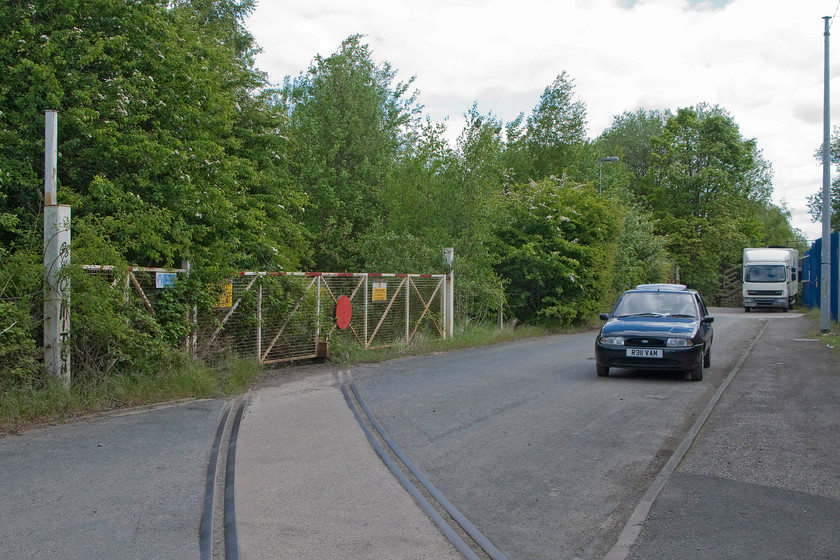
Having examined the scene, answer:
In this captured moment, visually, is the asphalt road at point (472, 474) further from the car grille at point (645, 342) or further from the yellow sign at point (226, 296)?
the yellow sign at point (226, 296)

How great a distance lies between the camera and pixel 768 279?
42.4 m

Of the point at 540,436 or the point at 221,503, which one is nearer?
the point at 221,503

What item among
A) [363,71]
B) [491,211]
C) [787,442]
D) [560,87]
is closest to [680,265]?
[560,87]

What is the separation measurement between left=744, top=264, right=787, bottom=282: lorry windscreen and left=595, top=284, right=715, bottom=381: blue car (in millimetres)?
32125

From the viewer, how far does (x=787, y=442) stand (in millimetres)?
7598

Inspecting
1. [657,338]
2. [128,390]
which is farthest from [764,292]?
[128,390]

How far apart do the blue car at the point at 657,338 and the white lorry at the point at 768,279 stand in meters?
32.0

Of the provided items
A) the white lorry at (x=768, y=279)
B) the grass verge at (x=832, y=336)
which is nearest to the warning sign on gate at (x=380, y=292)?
the grass verge at (x=832, y=336)

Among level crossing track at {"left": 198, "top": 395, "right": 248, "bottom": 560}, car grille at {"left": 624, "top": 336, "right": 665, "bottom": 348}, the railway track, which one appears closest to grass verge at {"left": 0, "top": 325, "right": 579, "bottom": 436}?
the railway track

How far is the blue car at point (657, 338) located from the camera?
12062 millimetres

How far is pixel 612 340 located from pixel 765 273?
34.4 meters

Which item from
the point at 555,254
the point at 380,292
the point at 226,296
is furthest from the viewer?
the point at 555,254

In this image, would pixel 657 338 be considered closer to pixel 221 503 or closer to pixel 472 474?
pixel 472 474

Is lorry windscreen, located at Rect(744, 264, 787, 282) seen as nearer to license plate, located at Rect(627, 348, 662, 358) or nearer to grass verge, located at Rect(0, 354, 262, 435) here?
license plate, located at Rect(627, 348, 662, 358)
